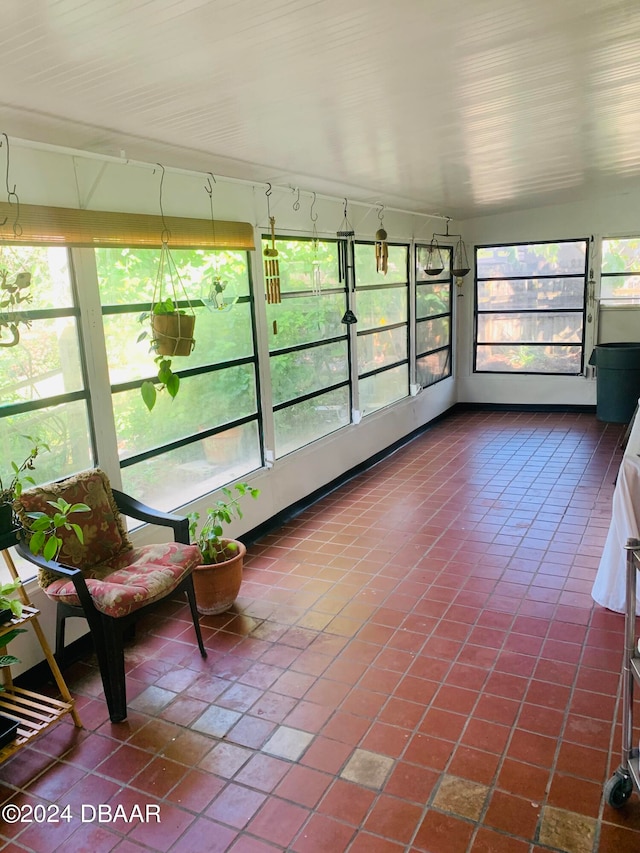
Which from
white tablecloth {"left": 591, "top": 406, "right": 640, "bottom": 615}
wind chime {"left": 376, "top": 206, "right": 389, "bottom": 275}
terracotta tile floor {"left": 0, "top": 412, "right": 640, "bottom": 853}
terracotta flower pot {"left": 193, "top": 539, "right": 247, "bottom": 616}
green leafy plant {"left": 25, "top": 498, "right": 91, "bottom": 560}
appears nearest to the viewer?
terracotta tile floor {"left": 0, "top": 412, "right": 640, "bottom": 853}

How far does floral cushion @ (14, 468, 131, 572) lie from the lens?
110 inches

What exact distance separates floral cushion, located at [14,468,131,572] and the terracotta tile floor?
1.77 ft

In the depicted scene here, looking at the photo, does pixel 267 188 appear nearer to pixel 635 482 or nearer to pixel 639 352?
pixel 635 482

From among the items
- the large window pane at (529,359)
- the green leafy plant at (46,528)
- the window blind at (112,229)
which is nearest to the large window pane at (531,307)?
the large window pane at (529,359)

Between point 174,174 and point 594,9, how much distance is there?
233cm

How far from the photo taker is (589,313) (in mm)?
7438

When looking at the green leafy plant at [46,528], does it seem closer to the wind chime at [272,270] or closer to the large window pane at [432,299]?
the wind chime at [272,270]

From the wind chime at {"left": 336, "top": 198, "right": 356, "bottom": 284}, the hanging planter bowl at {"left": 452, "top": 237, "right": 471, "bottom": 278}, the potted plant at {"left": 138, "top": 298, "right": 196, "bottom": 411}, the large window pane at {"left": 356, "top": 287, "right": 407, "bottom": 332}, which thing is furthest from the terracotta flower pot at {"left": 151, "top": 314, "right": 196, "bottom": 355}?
the hanging planter bowl at {"left": 452, "top": 237, "right": 471, "bottom": 278}

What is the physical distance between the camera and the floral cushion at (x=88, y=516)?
2799 mm

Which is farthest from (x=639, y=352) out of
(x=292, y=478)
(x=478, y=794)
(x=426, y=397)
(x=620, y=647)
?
(x=478, y=794)

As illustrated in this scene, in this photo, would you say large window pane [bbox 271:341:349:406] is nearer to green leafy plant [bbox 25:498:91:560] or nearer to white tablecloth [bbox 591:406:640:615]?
green leafy plant [bbox 25:498:91:560]

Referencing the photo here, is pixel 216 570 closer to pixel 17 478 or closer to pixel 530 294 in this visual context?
pixel 17 478

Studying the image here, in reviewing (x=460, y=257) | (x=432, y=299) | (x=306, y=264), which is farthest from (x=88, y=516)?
(x=460, y=257)

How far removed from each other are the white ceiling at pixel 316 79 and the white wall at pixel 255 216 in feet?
0.42
